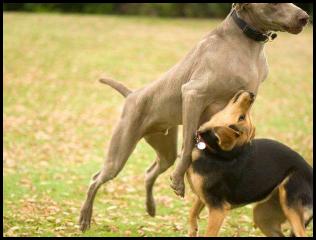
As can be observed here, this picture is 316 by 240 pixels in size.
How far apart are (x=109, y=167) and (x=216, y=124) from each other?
140 centimetres

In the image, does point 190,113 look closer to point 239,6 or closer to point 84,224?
point 239,6

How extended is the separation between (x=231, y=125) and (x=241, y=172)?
1.67 feet

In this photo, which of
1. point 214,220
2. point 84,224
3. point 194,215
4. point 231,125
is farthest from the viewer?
point 84,224

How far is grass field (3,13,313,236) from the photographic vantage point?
7.75 m

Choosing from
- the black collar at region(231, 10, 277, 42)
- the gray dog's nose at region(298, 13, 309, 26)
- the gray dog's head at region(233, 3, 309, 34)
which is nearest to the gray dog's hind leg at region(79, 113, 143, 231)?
the black collar at region(231, 10, 277, 42)

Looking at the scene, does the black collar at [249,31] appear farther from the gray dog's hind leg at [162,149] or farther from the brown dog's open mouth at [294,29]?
the gray dog's hind leg at [162,149]

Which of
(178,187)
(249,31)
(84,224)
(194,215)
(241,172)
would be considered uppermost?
(249,31)

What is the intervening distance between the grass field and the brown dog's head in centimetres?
205

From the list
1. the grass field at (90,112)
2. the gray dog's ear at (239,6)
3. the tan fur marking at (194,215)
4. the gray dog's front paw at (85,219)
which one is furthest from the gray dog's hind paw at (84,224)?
the gray dog's ear at (239,6)

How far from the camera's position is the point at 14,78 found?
19469 millimetres

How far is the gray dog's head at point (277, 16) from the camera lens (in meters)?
5.18

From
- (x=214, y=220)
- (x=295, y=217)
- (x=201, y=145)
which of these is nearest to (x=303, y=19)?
(x=201, y=145)

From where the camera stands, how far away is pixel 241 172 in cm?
553

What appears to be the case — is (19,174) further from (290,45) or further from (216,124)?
(290,45)
